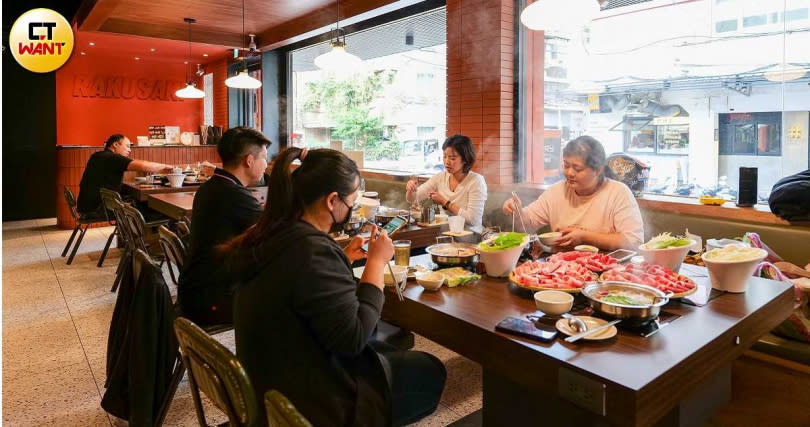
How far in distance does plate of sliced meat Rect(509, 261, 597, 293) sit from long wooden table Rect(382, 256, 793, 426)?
58mm

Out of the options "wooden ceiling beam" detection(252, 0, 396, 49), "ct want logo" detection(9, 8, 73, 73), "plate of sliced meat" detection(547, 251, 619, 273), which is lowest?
"plate of sliced meat" detection(547, 251, 619, 273)

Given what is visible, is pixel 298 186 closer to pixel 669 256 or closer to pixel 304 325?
pixel 304 325

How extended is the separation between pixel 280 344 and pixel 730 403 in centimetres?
176

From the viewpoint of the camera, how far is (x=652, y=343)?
4.81 ft

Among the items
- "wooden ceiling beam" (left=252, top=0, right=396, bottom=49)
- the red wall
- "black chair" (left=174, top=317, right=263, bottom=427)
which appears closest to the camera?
"black chair" (left=174, top=317, right=263, bottom=427)

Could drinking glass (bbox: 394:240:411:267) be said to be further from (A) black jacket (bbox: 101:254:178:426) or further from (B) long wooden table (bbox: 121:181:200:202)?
(B) long wooden table (bbox: 121:181:200:202)

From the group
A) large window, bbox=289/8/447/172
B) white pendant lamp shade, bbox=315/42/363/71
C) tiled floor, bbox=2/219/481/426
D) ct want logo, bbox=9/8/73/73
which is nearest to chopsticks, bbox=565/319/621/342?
tiled floor, bbox=2/219/481/426

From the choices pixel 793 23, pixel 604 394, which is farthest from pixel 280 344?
pixel 793 23

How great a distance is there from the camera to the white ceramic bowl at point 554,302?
165 centimetres

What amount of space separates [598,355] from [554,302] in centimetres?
27

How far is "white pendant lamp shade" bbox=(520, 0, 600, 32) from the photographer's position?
90.9 inches

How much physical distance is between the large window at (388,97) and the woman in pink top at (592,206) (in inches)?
119

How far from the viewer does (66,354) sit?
3439 mm

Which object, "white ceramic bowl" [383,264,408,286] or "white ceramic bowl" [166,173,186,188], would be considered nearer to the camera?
"white ceramic bowl" [383,264,408,286]
